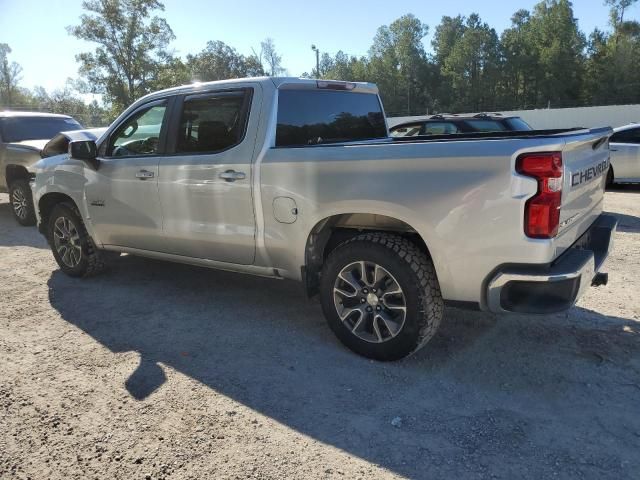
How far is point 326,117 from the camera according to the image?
169 inches

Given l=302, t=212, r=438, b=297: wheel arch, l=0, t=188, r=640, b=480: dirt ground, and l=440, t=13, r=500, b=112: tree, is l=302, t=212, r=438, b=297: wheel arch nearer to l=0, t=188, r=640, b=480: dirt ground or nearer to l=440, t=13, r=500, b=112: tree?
l=0, t=188, r=640, b=480: dirt ground

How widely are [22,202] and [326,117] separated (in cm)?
703

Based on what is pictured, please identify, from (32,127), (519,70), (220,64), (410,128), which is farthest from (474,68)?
(32,127)

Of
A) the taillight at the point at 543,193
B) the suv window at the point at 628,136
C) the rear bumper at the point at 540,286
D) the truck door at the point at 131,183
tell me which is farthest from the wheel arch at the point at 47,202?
the suv window at the point at 628,136

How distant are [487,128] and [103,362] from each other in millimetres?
7288

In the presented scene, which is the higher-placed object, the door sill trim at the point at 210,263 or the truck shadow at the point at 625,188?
the door sill trim at the point at 210,263

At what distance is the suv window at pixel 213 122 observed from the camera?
3977 mm

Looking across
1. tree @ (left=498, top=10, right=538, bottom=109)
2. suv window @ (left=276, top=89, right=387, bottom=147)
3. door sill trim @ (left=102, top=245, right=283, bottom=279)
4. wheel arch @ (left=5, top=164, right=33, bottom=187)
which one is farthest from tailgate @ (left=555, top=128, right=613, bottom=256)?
tree @ (left=498, top=10, right=538, bottom=109)

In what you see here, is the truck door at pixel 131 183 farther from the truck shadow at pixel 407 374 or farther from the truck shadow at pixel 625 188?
the truck shadow at pixel 625 188

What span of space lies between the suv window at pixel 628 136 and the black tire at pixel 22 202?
11284 millimetres

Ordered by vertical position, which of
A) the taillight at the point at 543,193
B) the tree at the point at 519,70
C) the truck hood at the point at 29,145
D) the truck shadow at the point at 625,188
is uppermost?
the tree at the point at 519,70

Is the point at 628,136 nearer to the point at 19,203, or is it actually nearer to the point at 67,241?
the point at 67,241

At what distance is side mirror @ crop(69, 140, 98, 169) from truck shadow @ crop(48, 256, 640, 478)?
1.37 meters

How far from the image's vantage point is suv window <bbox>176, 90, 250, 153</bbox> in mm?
3977
